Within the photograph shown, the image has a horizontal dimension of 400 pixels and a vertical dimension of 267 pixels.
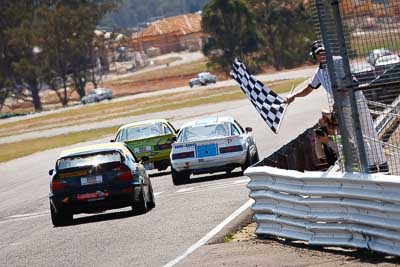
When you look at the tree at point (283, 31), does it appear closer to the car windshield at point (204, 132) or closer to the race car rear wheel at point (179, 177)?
the car windshield at point (204, 132)

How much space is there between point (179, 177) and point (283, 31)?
96601mm

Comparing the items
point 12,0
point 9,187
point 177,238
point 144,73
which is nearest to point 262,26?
point 12,0

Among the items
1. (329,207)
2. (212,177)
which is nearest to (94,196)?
(329,207)

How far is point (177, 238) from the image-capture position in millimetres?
14156

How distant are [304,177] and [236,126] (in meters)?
12.3

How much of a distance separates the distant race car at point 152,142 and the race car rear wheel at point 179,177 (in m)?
2.51

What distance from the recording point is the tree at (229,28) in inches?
4572

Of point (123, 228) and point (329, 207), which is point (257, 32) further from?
point (329, 207)

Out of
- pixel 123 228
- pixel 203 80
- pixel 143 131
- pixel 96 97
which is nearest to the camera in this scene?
pixel 123 228

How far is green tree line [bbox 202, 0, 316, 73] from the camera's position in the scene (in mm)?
116562

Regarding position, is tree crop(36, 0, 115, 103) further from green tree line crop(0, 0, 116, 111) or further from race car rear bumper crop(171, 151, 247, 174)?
race car rear bumper crop(171, 151, 247, 174)

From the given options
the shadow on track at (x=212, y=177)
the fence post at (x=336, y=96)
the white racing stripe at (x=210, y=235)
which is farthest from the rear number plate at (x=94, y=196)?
the fence post at (x=336, y=96)

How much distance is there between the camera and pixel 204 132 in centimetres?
2402

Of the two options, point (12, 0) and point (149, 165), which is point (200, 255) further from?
point (12, 0)
